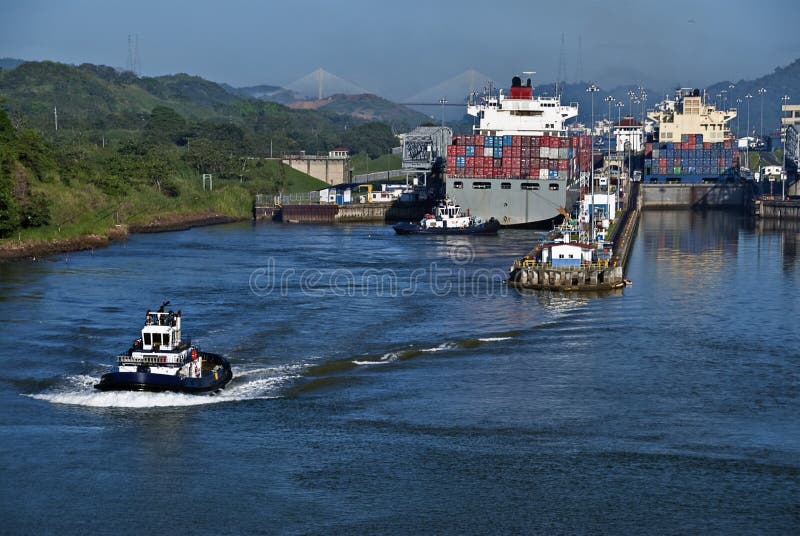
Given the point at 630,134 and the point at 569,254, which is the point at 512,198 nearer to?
the point at 569,254

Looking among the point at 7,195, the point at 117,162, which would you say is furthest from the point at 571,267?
the point at 117,162

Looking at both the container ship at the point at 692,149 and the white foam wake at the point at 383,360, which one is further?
the container ship at the point at 692,149

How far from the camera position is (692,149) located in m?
115

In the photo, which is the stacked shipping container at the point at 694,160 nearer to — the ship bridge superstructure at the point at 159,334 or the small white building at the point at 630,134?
the small white building at the point at 630,134

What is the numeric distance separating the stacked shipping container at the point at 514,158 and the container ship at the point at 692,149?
108 feet

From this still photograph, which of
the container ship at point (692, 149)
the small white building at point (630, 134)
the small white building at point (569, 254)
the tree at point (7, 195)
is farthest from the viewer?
the small white building at point (630, 134)

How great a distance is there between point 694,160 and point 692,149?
116 cm

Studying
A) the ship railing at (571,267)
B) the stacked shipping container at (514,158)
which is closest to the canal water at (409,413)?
the ship railing at (571,267)

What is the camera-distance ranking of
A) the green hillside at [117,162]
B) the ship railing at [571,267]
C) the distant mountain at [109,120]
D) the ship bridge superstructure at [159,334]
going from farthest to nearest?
the distant mountain at [109,120], the green hillside at [117,162], the ship railing at [571,267], the ship bridge superstructure at [159,334]

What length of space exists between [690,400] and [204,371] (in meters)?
12.8

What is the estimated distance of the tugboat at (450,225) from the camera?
77125 mm

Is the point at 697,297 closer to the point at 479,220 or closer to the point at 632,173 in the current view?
the point at 479,220

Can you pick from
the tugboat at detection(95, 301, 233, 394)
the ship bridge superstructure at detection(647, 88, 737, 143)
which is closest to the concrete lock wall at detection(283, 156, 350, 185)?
the ship bridge superstructure at detection(647, 88, 737, 143)

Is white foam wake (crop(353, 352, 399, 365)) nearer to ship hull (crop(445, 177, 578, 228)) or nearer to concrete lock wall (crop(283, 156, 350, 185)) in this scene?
ship hull (crop(445, 177, 578, 228))
